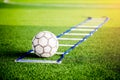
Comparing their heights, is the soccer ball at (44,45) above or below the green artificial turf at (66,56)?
above

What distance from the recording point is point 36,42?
5.56 meters

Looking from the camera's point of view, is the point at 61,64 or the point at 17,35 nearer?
the point at 61,64

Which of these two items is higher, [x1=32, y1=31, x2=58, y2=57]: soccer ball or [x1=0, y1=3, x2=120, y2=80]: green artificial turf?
[x1=32, y1=31, x2=58, y2=57]: soccer ball

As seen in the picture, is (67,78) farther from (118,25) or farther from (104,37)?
(118,25)

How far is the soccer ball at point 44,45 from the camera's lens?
550 cm

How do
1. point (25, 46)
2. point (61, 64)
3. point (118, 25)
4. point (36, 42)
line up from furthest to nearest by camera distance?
point (118, 25)
point (25, 46)
point (36, 42)
point (61, 64)

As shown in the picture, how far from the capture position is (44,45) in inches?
218

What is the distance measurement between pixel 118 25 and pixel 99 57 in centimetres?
396

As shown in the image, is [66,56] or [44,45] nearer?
[44,45]

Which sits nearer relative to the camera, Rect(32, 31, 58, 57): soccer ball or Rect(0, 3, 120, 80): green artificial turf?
Rect(0, 3, 120, 80): green artificial turf

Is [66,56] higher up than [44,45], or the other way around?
[44,45]

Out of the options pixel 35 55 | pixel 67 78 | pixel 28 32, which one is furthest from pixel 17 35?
pixel 67 78

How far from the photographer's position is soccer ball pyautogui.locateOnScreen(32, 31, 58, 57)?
→ 5500 mm

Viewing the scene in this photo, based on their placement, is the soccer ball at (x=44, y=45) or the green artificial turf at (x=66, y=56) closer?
the green artificial turf at (x=66, y=56)
